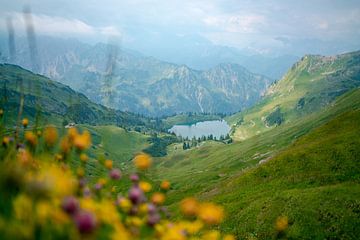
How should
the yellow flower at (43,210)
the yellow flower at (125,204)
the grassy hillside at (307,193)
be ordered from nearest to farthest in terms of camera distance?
the yellow flower at (43,210), the yellow flower at (125,204), the grassy hillside at (307,193)

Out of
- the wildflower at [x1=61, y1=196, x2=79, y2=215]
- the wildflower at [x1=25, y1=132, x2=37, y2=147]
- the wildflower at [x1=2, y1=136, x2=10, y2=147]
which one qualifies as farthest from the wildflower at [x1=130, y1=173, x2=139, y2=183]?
the wildflower at [x1=2, y1=136, x2=10, y2=147]

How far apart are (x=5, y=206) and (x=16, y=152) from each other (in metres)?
3.16

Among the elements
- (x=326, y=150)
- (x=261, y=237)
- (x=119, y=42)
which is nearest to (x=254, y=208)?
(x=261, y=237)

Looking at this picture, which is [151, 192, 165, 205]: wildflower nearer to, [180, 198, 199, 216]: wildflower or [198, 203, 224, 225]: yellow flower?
[180, 198, 199, 216]: wildflower

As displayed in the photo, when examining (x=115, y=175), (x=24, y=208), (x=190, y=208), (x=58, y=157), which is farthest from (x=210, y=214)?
(x=58, y=157)

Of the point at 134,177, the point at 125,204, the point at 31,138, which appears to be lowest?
the point at 125,204

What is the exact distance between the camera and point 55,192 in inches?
111

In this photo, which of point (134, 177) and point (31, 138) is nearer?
point (134, 177)

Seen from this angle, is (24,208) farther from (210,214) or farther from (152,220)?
(210,214)

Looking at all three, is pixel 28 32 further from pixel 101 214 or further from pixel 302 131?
pixel 302 131

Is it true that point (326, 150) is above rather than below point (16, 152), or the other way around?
above

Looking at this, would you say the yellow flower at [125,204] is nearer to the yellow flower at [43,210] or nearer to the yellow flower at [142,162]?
the yellow flower at [142,162]

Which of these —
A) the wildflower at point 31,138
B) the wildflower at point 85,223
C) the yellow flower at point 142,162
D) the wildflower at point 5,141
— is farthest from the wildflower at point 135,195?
the wildflower at point 5,141

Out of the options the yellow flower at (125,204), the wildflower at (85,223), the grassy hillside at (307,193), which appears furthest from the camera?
the grassy hillside at (307,193)
